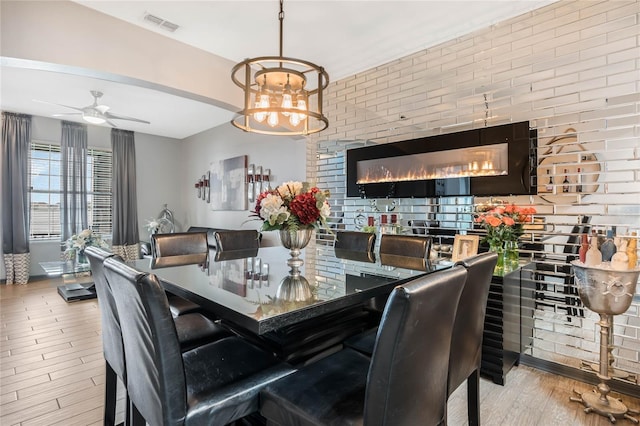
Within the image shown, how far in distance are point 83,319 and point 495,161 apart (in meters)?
4.56

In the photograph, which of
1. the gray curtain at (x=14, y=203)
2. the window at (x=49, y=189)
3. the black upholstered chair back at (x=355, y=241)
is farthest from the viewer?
the window at (x=49, y=189)

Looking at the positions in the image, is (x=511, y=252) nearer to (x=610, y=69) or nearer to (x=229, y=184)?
(x=610, y=69)

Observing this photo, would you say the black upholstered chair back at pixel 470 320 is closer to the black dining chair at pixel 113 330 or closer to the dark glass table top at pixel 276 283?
the dark glass table top at pixel 276 283

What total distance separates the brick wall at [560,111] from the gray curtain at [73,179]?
19.7 feet

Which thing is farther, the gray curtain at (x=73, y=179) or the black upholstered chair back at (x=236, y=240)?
the gray curtain at (x=73, y=179)

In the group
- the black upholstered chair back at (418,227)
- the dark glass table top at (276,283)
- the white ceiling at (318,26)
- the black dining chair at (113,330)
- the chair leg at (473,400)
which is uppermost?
the white ceiling at (318,26)

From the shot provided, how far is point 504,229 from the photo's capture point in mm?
2459

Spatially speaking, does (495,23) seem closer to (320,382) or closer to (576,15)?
(576,15)

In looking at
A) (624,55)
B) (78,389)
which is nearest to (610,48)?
(624,55)

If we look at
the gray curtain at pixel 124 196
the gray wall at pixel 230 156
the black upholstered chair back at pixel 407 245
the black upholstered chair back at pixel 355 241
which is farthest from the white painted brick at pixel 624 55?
the gray curtain at pixel 124 196

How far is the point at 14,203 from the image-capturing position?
5.16 m

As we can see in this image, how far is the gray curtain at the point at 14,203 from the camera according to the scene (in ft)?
16.8

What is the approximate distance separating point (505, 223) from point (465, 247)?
36 centimetres

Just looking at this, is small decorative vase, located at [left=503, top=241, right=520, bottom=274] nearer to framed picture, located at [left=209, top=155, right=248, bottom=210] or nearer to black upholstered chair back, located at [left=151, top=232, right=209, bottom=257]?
black upholstered chair back, located at [left=151, top=232, right=209, bottom=257]
